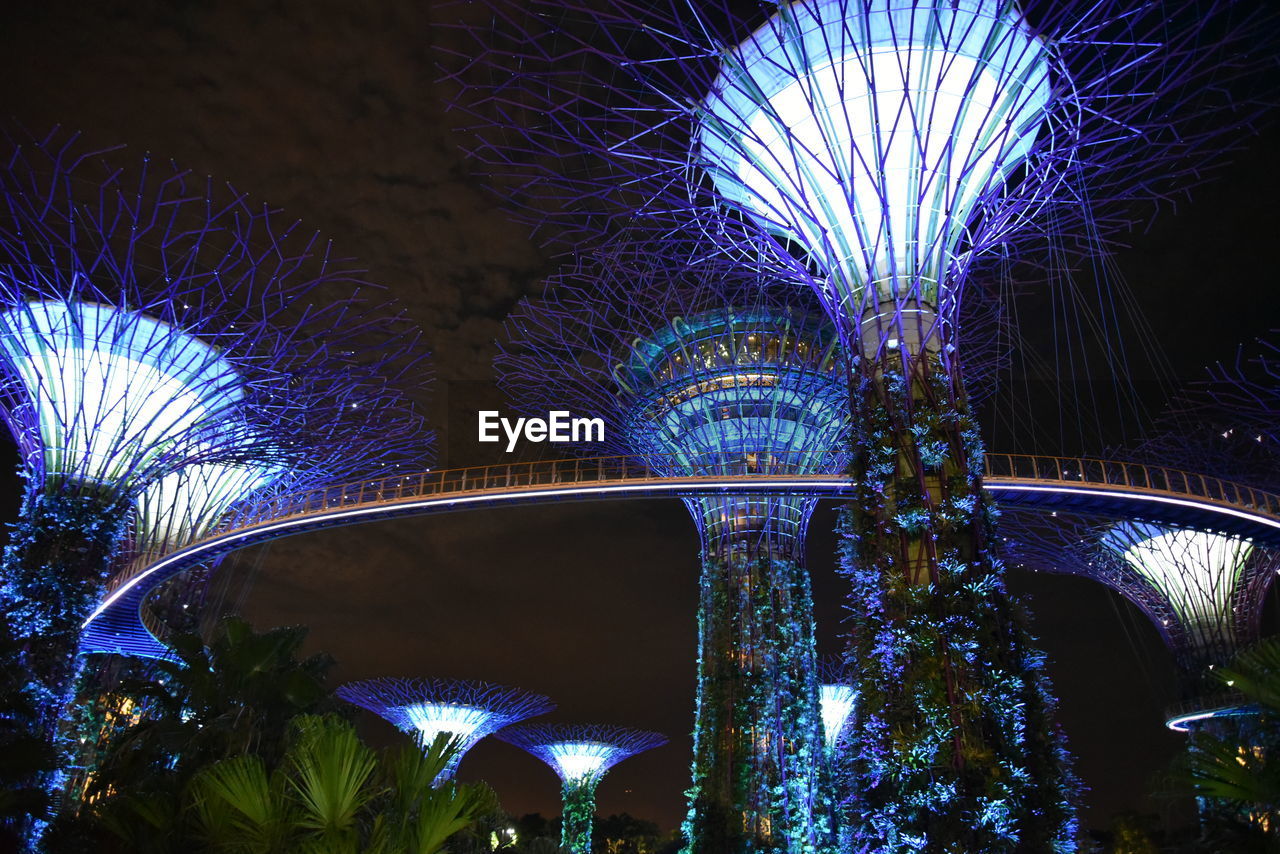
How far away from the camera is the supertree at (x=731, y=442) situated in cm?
2567

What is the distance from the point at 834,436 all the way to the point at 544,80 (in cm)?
1830

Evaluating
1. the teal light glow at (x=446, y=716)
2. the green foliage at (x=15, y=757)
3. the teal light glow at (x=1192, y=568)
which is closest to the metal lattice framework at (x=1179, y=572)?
the teal light glow at (x=1192, y=568)

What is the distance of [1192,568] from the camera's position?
125ft

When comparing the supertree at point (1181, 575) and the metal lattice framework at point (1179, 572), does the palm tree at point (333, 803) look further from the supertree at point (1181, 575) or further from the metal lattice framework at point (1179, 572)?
the supertree at point (1181, 575)

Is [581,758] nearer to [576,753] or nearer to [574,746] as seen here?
[576,753]

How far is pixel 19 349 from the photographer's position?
74.3 feet

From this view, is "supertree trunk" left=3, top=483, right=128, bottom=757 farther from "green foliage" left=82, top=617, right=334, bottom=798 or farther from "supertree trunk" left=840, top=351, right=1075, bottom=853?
"supertree trunk" left=840, top=351, right=1075, bottom=853

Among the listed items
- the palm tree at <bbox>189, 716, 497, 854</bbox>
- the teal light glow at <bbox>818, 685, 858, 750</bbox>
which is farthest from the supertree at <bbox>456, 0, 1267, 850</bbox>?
the teal light glow at <bbox>818, 685, 858, 750</bbox>

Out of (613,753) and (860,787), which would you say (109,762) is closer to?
(860,787)

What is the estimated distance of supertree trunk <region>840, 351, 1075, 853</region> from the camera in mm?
10648

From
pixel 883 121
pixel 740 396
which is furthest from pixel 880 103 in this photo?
pixel 740 396

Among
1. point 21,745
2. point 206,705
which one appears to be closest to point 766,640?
point 206,705

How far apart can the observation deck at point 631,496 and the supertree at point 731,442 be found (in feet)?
4.40

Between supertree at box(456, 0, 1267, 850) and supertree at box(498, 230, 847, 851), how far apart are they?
8.55 meters
